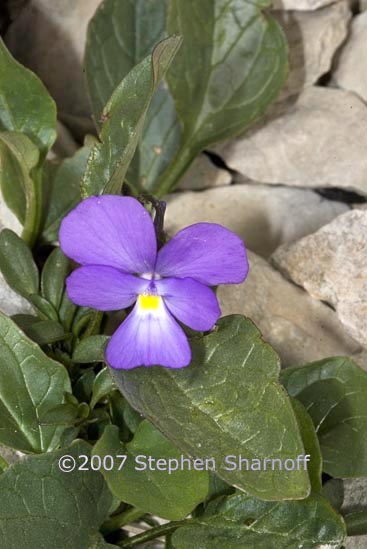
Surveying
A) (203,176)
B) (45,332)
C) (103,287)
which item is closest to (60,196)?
(45,332)

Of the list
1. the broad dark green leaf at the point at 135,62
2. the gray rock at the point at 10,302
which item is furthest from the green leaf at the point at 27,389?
the broad dark green leaf at the point at 135,62

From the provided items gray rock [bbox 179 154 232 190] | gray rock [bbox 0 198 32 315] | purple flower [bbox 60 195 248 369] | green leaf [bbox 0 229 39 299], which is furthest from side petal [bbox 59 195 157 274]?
gray rock [bbox 179 154 232 190]

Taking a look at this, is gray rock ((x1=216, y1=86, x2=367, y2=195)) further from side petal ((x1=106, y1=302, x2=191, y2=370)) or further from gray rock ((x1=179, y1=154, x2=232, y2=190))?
side petal ((x1=106, y1=302, x2=191, y2=370))

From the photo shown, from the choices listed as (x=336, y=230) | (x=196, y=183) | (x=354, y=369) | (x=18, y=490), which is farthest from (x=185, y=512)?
(x=196, y=183)

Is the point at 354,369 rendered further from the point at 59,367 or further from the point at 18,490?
the point at 18,490

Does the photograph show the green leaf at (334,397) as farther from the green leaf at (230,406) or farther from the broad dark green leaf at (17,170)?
the broad dark green leaf at (17,170)
